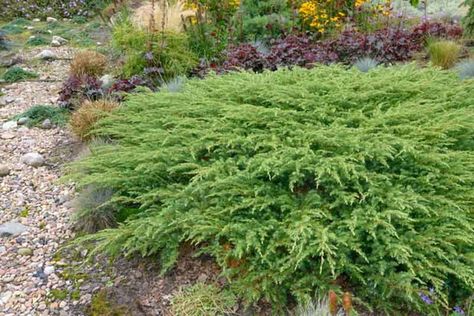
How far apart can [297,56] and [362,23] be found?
201 centimetres

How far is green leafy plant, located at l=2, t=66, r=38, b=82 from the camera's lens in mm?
6082

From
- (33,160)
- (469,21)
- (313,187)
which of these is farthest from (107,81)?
(469,21)

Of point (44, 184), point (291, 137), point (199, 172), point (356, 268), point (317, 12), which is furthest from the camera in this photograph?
point (317, 12)

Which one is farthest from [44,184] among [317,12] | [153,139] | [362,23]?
[362,23]

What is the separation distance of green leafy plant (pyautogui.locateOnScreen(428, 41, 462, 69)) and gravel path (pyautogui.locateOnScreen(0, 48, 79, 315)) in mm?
3788

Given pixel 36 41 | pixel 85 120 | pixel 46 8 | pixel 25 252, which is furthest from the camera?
pixel 46 8

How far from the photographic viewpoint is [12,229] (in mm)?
3102

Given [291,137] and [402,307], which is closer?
[402,307]

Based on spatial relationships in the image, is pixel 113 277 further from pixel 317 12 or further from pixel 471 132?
pixel 317 12

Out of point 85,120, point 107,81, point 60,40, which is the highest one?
point 85,120

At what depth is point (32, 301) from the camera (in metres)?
2.51

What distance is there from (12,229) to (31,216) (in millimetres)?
180

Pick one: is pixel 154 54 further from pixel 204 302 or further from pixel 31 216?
pixel 204 302

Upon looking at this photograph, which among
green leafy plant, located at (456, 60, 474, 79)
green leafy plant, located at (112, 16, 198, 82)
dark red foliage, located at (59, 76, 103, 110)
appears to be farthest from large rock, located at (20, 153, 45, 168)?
green leafy plant, located at (456, 60, 474, 79)
